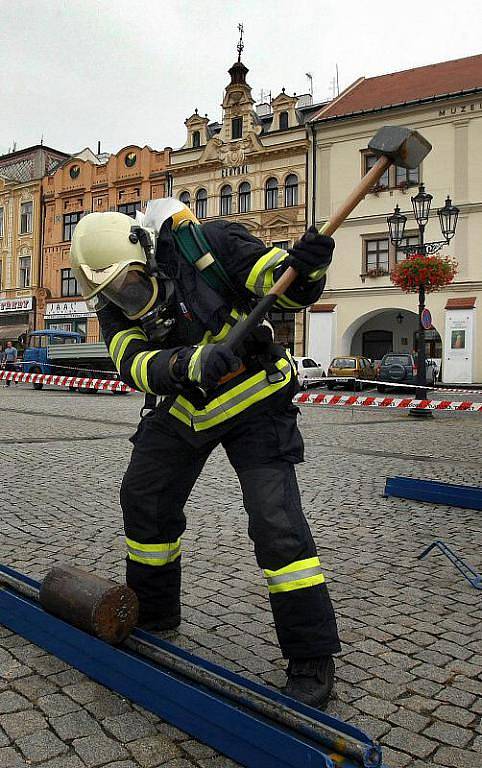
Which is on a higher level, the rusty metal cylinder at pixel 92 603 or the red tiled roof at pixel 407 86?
the red tiled roof at pixel 407 86

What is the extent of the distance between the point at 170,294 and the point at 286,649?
1392 mm

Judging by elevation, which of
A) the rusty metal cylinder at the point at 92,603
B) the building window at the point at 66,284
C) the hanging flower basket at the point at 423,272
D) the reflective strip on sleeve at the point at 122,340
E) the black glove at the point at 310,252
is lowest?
the rusty metal cylinder at the point at 92,603

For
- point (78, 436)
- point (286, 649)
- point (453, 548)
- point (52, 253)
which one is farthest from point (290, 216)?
point (286, 649)

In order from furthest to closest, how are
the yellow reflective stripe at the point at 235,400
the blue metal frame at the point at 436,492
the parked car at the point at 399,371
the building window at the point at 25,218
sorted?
the building window at the point at 25,218 → the parked car at the point at 399,371 → the blue metal frame at the point at 436,492 → the yellow reflective stripe at the point at 235,400

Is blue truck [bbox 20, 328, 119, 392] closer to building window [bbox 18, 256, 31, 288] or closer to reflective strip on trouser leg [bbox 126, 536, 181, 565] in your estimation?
building window [bbox 18, 256, 31, 288]

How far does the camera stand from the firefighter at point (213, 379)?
2531mm

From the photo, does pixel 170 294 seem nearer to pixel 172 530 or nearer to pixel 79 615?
pixel 172 530

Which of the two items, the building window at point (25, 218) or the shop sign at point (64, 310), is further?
the building window at point (25, 218)

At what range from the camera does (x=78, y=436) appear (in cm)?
1080

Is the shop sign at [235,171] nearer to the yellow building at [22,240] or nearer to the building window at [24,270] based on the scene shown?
the yellow building at [22,240]

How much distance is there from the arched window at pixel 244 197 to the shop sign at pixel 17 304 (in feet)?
48.1

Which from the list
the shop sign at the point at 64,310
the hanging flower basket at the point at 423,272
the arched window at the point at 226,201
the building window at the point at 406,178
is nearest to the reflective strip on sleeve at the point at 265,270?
the hanging flower basket at the point at 423,272

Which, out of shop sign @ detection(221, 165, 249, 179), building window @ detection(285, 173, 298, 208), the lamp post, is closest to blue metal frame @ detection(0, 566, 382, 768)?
the lamp post

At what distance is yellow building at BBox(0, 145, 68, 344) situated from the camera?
43.1 meters
